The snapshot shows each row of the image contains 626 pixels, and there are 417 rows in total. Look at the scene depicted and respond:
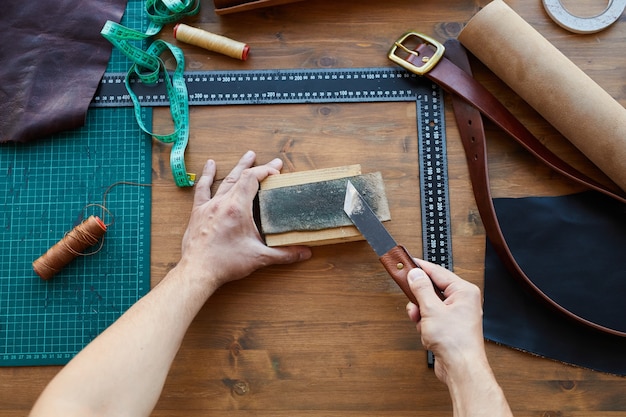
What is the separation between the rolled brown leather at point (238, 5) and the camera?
1821 millimetres

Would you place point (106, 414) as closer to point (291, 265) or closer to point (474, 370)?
point (291, 265)

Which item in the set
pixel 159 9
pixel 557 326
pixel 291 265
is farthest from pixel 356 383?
pixel 159 9

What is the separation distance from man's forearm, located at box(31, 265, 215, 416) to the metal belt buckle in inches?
39.7

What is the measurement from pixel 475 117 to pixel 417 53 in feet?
0.98

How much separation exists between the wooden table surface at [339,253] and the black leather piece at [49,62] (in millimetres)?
299

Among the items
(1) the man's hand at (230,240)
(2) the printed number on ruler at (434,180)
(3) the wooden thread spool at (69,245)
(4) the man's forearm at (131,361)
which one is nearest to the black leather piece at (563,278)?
(2) the printed number on ruler at (434,180)

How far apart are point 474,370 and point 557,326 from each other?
1.67 feet

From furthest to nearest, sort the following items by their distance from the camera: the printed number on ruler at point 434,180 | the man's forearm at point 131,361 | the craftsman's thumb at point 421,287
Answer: the printed number on ruler at point 434,180
the craftsman's thumb at point 421,287
the man's forearm at point 131,361

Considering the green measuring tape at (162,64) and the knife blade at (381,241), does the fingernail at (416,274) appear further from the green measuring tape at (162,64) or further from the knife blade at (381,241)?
the green measuring tape at (162,64)

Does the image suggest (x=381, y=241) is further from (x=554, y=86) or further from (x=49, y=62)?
(x=49, y=62)

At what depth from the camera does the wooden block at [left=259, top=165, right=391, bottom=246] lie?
1671 mm

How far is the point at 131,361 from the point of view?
1418 millimetres

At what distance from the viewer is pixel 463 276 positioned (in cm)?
178

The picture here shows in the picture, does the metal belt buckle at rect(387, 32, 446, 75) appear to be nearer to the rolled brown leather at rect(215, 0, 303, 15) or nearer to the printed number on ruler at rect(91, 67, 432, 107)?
the printed number on ruler at rect(91, 67, 432, 107)
